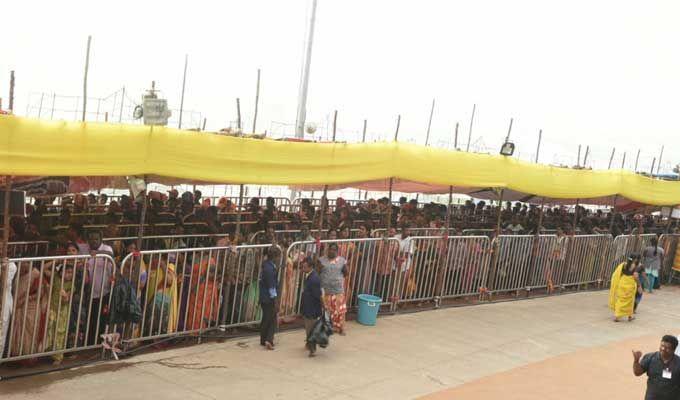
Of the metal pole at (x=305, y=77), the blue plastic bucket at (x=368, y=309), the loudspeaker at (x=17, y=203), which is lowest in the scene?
the blue plastic bucket at (x=368, y=309)

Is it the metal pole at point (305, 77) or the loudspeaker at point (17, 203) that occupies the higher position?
the metal pole at point (305, 77)

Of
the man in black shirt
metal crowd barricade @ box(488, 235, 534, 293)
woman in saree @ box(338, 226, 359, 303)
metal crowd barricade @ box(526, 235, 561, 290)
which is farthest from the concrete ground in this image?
the man in black shirt

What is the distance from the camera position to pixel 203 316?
9.51 metres

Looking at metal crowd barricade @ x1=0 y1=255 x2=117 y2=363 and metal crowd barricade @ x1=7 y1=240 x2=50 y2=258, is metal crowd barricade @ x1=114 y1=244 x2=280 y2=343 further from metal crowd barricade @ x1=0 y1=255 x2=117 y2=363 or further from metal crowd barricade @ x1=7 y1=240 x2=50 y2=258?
metal crowd barricade @ x1=7 y1=240 x2=50 y2=258

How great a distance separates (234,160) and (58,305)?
287cm

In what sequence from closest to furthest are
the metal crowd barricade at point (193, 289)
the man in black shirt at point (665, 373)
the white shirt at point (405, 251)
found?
the man in black shirt at point (665, 373), the metal crowd barricade at point (193, 289), the white shirt at point (405, 251)

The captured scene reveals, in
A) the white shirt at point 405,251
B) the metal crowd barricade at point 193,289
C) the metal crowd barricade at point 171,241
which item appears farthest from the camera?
the white shirt at point 405,251

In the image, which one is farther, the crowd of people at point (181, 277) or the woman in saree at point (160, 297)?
the woman in saree at point (160, 297)

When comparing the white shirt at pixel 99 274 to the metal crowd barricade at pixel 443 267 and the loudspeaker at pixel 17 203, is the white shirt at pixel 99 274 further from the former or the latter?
the metal crowd barricade at pixel 443 267

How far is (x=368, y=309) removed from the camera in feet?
37.4

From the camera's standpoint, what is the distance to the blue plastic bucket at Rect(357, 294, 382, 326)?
1138 centimetres

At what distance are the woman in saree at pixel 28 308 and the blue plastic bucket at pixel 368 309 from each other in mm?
5171

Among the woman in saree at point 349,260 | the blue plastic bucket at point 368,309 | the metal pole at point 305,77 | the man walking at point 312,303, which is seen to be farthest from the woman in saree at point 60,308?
the metal pole at point 305,77

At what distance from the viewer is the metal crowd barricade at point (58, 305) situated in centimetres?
767
